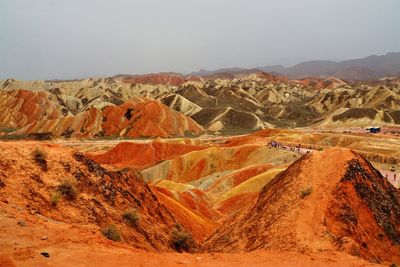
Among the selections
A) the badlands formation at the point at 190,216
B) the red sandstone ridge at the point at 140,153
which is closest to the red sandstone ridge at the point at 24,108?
the red sandstone ridge at the point at 140,153

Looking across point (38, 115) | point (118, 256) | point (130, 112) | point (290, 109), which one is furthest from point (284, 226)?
point (290, 109)

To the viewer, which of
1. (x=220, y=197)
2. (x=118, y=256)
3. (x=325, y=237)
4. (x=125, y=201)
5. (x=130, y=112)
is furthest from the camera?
(x=130, y=112)

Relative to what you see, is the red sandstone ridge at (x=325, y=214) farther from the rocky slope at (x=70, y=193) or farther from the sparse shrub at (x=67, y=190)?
the sparse shrub at (x=67, y=190)

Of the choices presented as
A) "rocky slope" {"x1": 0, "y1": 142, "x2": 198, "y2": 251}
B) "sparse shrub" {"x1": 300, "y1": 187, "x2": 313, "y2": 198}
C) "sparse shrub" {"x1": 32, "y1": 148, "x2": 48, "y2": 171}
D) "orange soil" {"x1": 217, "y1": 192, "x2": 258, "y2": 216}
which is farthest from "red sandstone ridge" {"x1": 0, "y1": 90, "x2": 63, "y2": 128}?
"sparse shrub" {"x1": 300, "y1": 187, "x2": 313, "y2": 198}

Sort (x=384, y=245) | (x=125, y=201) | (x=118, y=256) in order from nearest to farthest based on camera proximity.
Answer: (x=118, y=256) < (x=384, y=245) < (x=125, y=201)

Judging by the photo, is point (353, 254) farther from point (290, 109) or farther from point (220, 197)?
point (290, 109)
